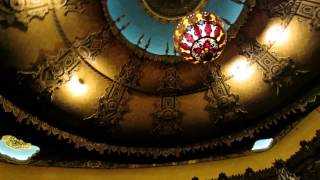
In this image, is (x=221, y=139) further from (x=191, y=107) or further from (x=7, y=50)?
(x=7, y=50)

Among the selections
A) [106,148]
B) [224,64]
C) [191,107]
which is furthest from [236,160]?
[106,148]

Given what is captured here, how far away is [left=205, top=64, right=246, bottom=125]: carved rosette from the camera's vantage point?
7.49m

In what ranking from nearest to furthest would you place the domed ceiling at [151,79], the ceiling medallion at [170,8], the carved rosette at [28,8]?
1. the carved rosette at [28,8]
2. the domed ceiling at [151,79]
3. the ceiling medallion at [170,8]

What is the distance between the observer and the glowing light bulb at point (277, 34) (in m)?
7.08

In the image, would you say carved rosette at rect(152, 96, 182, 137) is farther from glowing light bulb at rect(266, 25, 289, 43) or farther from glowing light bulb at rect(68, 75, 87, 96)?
glowing light bulb at rect(266, 25, 289, 43)

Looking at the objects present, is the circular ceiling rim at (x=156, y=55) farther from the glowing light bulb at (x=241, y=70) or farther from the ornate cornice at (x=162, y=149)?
the ornate cornice at (x=162, y=149)

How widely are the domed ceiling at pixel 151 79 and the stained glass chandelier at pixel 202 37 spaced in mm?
1982

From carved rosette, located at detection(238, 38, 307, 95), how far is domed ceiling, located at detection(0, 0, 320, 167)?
20 mm

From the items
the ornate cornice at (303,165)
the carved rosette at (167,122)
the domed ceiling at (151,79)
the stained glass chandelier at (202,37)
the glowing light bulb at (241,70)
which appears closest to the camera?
the ornate cornice at (303,165)

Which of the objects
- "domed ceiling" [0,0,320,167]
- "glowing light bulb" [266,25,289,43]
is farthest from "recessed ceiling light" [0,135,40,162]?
"glowing light bulb" [266,25,289,43]

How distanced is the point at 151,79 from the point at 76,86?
1576 millimetres

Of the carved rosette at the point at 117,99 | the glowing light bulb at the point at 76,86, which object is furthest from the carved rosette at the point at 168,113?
the glowing light bulb at the point at 76,86

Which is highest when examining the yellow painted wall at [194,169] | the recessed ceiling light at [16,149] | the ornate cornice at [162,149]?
the ornate cornice at [162,149]

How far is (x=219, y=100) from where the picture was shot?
24.9 ft
